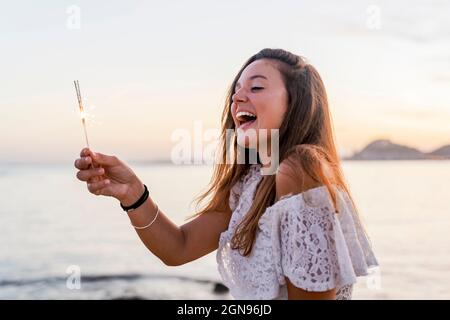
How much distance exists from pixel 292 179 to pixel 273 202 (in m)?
0.19

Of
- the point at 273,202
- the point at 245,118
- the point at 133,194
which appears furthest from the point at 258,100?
the point at 133,194

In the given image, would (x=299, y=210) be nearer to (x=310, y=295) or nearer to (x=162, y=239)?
(x=310, y=295)

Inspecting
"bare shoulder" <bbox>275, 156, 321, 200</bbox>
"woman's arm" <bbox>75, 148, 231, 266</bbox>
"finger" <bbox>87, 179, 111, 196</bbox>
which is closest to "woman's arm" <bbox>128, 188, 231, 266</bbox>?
"woman's arm" <bbox>75, 148, 231, 266</bbox>

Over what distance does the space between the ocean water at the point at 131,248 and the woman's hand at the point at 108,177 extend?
13.3ft

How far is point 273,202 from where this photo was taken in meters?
2.08

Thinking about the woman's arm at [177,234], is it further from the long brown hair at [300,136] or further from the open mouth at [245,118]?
the open mouth at [245,118]

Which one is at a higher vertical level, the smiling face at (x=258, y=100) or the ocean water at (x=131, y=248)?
the smiling face at (x=258, y=100)

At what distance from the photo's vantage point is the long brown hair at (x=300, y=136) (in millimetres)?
1937

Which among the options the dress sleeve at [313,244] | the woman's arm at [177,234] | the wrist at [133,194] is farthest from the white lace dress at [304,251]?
the wrist at [133,194]

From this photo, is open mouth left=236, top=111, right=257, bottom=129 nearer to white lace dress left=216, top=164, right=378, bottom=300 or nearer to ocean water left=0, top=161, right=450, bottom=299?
white lace dress left=216, top=164, right=378, bottom=300

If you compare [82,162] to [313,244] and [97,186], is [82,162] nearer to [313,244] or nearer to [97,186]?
[97,186]

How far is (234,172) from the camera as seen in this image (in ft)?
8.01
